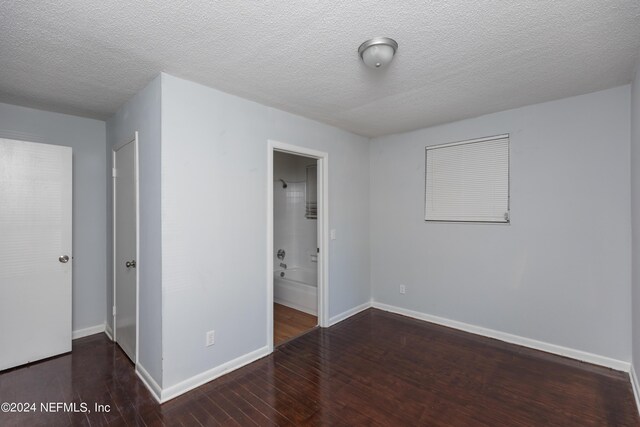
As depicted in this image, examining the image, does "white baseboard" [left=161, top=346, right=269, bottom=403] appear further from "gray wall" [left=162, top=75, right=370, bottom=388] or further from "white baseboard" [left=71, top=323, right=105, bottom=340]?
"white baseboard" [left=71, top=323, right=105, bottom=340]

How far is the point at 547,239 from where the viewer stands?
2.87 metres

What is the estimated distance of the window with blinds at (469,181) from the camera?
3.15 m

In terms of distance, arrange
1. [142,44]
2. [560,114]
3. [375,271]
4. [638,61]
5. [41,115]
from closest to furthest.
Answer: [142,44], [638,61], [560,114], [41,115], [375,271]

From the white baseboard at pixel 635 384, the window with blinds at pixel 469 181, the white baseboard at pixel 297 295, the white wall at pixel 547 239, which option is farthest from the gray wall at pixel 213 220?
the white baseboard at pixel 635 384

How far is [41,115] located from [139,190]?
63.1 inches

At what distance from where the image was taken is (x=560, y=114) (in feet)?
9.16

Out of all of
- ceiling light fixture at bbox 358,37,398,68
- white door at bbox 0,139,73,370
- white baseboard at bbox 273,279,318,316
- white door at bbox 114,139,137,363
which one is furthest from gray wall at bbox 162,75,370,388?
white door at bbox 0,139,73,370

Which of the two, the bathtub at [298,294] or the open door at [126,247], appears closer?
the open door at [126,247]

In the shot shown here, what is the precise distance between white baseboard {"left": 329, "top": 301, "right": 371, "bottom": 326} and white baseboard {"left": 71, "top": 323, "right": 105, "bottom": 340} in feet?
8.68

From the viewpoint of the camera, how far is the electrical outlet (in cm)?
244

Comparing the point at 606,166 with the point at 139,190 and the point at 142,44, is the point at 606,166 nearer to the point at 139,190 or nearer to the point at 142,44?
the point at 142,44

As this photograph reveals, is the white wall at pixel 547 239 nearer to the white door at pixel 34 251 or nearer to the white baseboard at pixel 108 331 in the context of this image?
the white baseboard at pixel 108 331

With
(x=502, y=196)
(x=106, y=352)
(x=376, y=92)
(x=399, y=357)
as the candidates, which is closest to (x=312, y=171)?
(x=376, y=92)

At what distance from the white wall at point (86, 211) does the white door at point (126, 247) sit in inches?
20.2
